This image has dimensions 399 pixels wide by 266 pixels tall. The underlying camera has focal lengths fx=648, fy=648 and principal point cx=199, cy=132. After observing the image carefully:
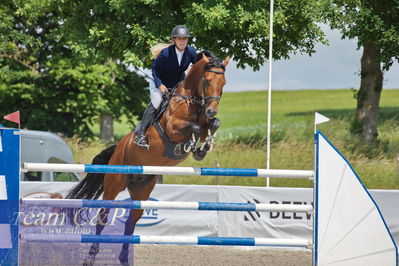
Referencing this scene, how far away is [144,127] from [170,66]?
634 mm

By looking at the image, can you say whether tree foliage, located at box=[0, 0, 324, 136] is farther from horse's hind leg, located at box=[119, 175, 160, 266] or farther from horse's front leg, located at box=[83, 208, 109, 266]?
horse's front leg, located at box=[83, 208, 109, 266]

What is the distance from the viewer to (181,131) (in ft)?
19.2

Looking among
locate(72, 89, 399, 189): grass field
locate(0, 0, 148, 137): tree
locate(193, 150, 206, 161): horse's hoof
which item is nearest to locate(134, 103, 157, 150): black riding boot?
locate(193, 150, 206, 161): horse's hoof

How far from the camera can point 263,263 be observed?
7.39 metres

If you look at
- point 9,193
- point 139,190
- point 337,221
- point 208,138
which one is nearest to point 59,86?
point 139,190

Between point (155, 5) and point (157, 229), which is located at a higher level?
point (155, 5)

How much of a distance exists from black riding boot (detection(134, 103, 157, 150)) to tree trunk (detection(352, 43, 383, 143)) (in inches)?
473

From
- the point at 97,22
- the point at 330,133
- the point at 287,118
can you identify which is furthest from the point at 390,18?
the point at 287,118

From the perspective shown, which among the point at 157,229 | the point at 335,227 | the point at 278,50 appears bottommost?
the point at 157,229

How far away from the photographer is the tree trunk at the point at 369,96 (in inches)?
683

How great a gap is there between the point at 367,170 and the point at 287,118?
57.9ft

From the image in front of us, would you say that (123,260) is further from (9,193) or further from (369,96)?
(369,96)

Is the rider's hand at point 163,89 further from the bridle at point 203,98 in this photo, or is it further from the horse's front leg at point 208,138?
the horse's front leg at point 208,138

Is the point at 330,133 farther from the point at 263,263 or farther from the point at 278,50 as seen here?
the point at 263,263
